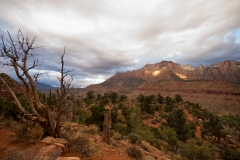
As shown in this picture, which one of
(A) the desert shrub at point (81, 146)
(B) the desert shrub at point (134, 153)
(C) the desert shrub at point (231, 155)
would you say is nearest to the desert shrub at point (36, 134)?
(A) the desert shrub at point (81, 146)

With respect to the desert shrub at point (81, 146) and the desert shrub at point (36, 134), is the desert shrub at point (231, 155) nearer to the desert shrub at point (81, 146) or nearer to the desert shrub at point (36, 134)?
the desert shrub at point (81, 146)

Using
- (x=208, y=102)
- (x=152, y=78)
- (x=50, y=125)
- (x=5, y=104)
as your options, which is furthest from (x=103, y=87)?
(x=50, y=125)

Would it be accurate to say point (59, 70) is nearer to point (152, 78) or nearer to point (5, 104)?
point (5, 104)

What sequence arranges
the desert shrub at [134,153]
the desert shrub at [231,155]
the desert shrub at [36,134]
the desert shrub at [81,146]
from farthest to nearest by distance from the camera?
the desert shrub at [231,155] < the desert shrub at [134,153] < the desert shrub at [36,134] < the desert shrub at [81,146]

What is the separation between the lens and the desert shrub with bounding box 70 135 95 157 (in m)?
6.60

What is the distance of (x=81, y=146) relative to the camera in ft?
22.3

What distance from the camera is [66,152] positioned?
6324mm

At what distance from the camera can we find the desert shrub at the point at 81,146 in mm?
6597

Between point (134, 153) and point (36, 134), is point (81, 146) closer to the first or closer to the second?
point (36, 134)

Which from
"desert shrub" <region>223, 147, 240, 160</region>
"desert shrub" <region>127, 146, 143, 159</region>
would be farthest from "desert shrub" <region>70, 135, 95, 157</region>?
"desert shrub" <region>223, 147, 240, 160</region>

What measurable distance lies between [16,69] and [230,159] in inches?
1024

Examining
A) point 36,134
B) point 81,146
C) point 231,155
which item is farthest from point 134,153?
point 231,155

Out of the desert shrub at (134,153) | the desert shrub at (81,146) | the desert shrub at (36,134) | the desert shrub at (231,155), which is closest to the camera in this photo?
the desert shrub at (81,146)

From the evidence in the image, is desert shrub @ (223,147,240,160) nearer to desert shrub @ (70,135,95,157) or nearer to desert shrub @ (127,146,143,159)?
desert shrub @ (127,146,143,159)
